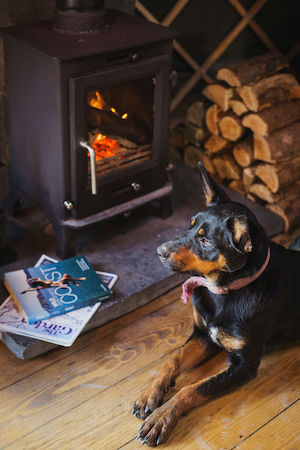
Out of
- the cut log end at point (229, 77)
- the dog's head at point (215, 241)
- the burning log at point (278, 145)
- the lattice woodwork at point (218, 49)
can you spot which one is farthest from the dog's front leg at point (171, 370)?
the lattice woodwork at point (218, 49)

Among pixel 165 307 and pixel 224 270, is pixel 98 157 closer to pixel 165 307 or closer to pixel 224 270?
pixel 165 307

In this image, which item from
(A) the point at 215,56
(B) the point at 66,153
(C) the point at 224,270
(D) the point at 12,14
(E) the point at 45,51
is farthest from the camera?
(A) the point at 215,56

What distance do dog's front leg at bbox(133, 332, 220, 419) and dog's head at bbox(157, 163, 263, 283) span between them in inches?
11.1

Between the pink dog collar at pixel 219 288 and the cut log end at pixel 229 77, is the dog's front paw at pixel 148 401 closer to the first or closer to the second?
the pink dog collar at pixel 219 288

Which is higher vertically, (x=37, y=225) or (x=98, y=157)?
(x=98, y=157)

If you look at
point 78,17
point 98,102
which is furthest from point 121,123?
point 78,17

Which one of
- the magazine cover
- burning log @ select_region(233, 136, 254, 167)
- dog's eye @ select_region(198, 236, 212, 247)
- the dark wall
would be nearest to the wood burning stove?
the magazine cover

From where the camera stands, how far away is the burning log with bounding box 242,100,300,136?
7.93 feet

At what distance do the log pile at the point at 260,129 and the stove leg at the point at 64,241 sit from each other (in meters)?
0.86

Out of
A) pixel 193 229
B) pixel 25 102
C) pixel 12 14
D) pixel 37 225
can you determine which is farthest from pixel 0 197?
pixel 193 229

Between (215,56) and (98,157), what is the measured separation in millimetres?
1031

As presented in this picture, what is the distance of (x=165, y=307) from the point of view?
2072 millimetres

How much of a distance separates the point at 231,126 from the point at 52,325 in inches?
47.5

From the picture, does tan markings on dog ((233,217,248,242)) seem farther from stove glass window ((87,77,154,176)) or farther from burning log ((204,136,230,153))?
burning log ((204,136,230,153))
